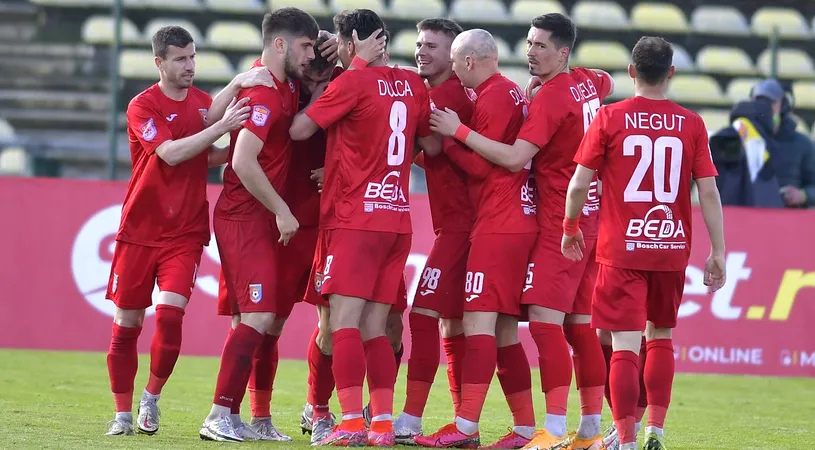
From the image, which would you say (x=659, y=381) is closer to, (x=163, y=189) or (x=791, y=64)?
(x=163, y=189)

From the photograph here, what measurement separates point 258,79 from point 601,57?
11355 millimetres

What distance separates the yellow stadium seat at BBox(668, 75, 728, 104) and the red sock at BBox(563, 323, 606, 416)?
35.6 ft

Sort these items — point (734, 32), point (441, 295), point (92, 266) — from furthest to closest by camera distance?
point (734, 32)
point (92, 266)
point (441, 295)

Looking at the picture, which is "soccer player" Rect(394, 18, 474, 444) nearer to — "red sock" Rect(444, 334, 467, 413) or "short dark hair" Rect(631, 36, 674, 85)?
"red sock" Rect(444, 334, 467, 413)

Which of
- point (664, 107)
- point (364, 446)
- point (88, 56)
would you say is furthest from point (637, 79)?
point (88, 56)

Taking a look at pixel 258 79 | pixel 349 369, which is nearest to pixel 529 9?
pixel 258 79

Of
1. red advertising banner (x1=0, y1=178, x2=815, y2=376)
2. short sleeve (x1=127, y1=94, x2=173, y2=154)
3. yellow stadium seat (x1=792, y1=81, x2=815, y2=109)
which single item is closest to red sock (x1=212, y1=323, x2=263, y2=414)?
short sleeve (x1=127, y1=94, x2=173, y2=154)

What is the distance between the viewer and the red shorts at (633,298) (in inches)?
224

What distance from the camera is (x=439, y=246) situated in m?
6.39

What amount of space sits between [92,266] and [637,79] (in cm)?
610

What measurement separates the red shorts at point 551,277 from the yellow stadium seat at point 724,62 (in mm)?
11851

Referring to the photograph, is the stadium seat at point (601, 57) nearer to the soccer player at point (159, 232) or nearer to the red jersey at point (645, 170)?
the soccer player at point (159, 232)

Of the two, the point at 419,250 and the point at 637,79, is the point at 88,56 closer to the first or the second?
the point at 419,250

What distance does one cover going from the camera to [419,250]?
10.5 metres
